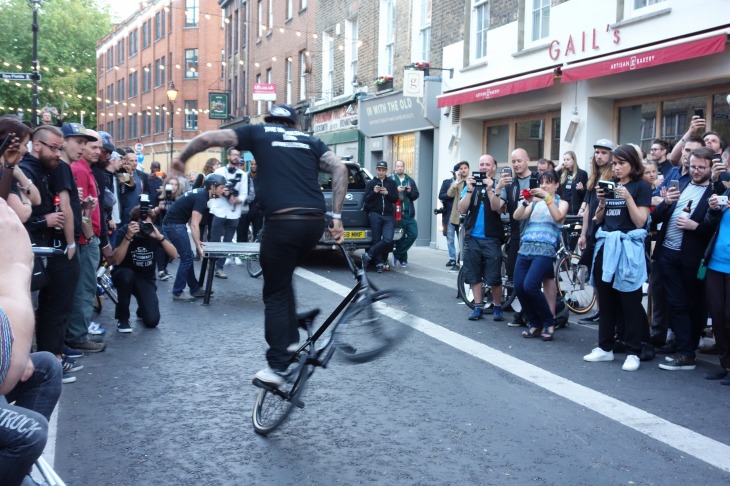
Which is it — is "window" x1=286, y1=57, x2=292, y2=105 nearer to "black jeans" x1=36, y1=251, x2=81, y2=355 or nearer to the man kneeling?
the man kneeling

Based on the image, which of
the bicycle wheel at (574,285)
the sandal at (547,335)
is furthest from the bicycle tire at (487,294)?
the sandal at (547,335)

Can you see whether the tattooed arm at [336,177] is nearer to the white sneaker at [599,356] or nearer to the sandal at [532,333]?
the white sneaker at [599,356]

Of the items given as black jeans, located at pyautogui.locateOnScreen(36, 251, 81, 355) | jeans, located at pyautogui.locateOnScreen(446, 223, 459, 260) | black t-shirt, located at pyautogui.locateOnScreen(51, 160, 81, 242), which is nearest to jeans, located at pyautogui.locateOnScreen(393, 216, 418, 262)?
jeans, located at pyautogui.locateOnScreen(446, 223, 459, 260)

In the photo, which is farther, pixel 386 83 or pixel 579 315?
pixel 386 83

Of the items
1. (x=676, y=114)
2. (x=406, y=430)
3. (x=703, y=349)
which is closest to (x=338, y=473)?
(x=406, y=430)

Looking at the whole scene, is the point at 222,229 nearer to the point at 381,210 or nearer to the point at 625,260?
the point at 381,210

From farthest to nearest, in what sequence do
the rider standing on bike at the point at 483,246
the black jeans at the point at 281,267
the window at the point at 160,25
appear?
the window at the point at 160,25
the rider standing on bike at the point at 483,246
the black jeans at the point at 281,267

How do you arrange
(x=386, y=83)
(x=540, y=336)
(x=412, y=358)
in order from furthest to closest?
(x=386, y=83) < (x=540, y=336) < (x=412, y=358)

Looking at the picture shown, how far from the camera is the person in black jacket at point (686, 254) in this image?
7.02 metres

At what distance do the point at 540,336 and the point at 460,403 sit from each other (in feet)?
9.78

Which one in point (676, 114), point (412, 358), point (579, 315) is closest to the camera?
point (412, 358)

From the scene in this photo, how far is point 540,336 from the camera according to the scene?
8.48 meters

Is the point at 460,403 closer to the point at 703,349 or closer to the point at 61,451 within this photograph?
the point at 61,451

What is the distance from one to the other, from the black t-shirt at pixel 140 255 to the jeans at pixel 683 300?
525 cm
